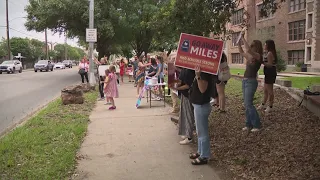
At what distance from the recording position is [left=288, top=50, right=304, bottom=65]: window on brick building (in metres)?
37.0

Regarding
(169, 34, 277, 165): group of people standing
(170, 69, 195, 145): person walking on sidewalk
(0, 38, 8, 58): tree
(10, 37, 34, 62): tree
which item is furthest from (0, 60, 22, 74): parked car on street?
(170, 69, 195, 145): person walking on sidewalk

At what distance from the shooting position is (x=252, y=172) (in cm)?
473

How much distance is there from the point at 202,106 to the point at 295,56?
36106mm

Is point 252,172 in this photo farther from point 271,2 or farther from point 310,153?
point 271,2

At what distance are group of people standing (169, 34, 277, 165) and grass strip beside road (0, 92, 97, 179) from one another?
6.46ft

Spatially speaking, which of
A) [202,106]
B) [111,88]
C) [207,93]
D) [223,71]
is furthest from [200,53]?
[111,88]

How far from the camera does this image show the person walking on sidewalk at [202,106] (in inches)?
193

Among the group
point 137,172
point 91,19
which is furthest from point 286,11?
point 137,172

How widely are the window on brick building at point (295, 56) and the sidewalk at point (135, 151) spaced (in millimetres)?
31662

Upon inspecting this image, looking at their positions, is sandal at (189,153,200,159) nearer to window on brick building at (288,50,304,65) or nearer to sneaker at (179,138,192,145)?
sneaker at (179,138,192,145)

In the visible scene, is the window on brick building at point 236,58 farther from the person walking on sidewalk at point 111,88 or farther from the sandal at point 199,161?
the sandal at point 199,161

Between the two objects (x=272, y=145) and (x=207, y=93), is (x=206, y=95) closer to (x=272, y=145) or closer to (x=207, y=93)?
(x=207, y=93)

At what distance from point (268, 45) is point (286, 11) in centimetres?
3461

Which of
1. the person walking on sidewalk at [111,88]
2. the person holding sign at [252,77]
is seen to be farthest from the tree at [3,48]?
the person holding sign at [252,77]
